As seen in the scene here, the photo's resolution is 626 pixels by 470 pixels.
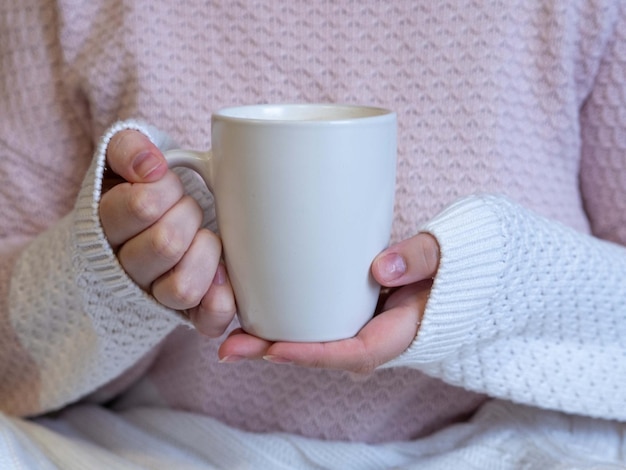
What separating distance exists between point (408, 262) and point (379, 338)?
59 mm

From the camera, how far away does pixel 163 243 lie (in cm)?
49

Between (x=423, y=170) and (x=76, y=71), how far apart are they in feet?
1.21

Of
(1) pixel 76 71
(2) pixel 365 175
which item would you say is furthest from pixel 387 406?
(1) pixel 76 71

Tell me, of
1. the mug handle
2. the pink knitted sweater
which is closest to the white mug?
the mug handle

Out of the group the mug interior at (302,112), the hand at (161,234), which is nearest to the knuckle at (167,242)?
the hand at (161,234)

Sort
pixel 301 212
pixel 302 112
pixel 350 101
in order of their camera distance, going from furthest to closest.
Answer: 1. pixel 350 101
2. pixel 302 112
3. pixel 301 212

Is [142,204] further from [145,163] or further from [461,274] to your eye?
[461,274]

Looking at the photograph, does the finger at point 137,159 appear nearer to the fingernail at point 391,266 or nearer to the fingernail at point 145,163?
the fingernail at point 145,163

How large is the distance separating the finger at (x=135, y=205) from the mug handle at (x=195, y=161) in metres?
0.01

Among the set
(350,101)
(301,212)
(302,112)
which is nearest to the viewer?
(301,212)

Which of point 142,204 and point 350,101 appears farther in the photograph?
→ point 350,101

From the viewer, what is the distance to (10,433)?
0.57 meters

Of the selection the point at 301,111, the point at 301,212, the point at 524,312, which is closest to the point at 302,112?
the point at 301,111

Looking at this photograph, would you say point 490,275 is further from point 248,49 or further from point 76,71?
point 76,71
